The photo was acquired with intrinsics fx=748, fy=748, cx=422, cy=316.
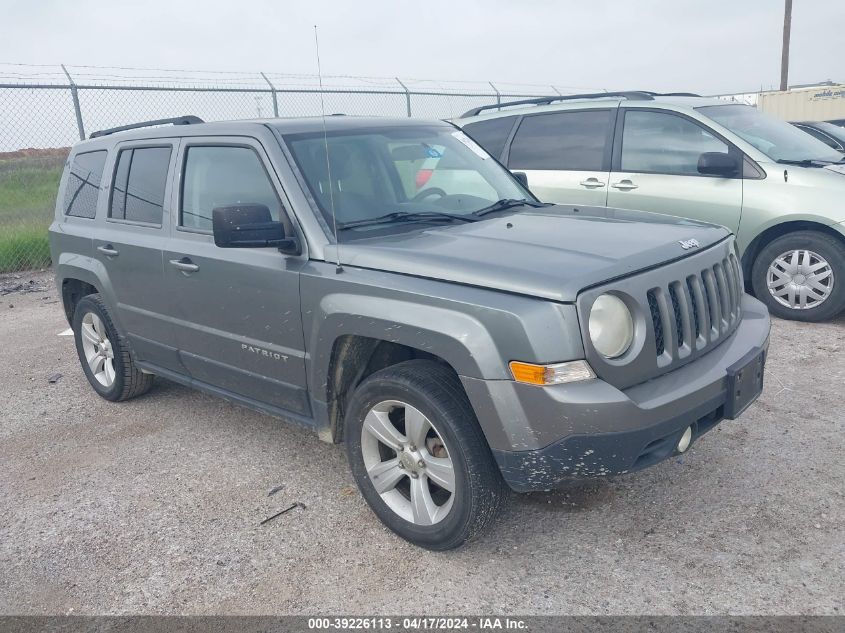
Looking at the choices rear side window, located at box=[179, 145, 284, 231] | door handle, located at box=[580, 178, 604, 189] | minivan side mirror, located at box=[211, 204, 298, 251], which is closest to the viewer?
minivan side mirror, located at box=[211, 204, 298, 251]

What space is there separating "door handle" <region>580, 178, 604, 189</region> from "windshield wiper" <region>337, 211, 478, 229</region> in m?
3.40

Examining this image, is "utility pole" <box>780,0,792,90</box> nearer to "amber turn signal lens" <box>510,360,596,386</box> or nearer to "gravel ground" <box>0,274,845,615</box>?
"gravel ground" <box>0,274,845,615</box>

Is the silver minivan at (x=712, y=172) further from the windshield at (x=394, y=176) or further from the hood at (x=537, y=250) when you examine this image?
the hood at (x=537, y=250)

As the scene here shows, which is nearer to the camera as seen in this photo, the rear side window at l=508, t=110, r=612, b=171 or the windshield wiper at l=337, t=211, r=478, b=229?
the windshield wiper at l=337, t=211, r=478, b=229

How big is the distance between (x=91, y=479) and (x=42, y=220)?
785 cm

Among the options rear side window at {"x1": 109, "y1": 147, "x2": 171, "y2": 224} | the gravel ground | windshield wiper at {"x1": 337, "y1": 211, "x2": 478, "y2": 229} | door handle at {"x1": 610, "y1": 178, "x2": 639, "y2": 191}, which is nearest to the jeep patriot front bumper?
the gravel ground

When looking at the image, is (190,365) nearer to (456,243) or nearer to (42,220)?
(456,243)

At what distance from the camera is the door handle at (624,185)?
6.59 metres

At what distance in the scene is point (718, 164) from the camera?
606cm

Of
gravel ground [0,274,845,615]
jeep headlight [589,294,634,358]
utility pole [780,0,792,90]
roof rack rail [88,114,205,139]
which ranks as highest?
utility pole [780,0,792,90]

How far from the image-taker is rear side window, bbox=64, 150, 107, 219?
4.87 m

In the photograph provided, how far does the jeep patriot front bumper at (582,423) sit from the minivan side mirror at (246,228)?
3.76 ft

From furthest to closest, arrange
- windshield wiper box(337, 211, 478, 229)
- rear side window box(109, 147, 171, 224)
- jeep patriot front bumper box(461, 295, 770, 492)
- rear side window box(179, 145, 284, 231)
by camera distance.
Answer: rear side window box(109, 147, 171, 224), rear side window box(179, 145, 284, 231), windshield wiper box(337, 211, 478, 229), jeep patriot front bumper box(461, 295, 770, 492)

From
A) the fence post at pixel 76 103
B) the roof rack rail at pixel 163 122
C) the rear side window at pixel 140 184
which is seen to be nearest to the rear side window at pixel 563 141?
the roof rack rail at pixel 163 122
